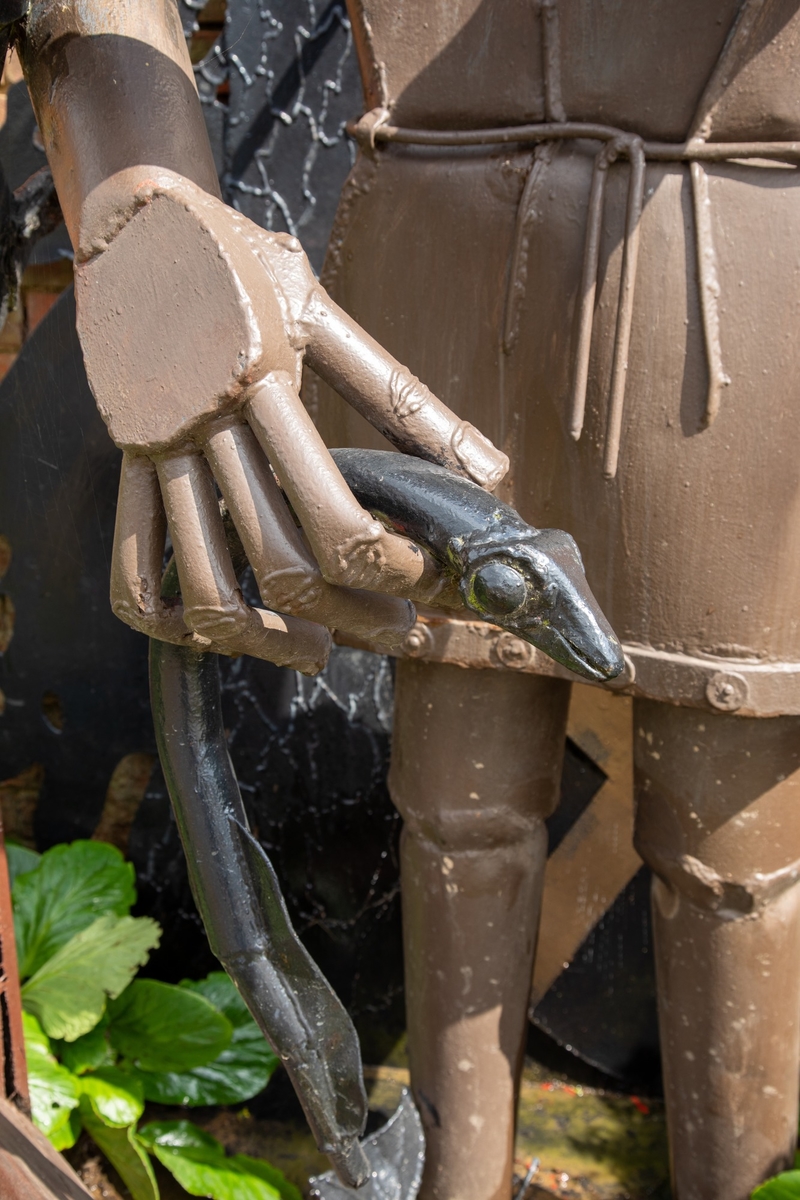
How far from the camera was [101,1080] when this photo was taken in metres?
1.51

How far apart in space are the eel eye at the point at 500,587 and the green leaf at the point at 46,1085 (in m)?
1.06

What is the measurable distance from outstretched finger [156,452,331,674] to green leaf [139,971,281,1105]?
0.97m

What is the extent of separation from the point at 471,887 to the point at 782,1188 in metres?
0.45

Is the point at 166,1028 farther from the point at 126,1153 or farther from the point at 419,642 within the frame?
the point at 419,642

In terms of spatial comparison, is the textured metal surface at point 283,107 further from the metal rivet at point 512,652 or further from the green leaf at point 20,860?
the green leaf at point 20,860

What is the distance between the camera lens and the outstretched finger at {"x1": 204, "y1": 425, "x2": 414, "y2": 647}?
2.30 feet

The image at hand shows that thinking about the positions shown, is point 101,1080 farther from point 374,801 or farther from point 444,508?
point 444,508

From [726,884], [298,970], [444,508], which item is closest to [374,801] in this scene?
[726,884]

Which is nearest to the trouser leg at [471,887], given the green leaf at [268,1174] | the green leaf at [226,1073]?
the green leaf at [268,1174]

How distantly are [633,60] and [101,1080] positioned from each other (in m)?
1.38

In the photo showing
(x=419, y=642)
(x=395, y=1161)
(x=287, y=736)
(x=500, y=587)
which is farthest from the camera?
(x=287, y=736)

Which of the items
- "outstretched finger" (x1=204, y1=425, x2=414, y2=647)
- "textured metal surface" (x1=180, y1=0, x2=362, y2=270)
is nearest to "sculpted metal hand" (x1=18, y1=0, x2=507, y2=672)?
"outstretched finger" (x1=204, y1=425, x2=414, y2=647)

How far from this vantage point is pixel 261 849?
92 centimetres

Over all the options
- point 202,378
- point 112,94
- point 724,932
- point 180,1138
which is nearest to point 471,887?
point 724,932
